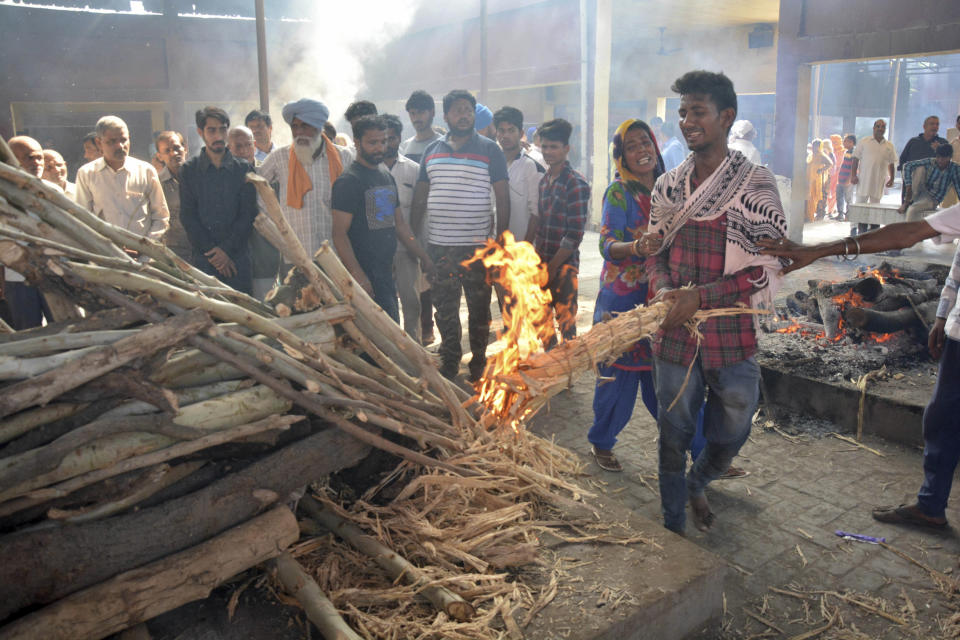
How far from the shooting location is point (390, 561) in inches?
107

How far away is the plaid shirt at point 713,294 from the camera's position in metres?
3.22

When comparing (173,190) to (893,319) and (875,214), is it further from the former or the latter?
(875,214)

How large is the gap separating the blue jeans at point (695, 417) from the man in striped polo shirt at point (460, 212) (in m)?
2.62

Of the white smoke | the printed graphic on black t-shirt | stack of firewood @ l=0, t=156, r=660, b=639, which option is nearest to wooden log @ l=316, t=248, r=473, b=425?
stack of firewood @ l=0, t=156, r=660, b=639

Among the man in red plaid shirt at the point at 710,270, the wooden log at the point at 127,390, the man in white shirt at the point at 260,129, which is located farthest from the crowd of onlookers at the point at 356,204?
the wooden log at the point at 127,390

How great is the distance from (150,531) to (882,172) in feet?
53.8

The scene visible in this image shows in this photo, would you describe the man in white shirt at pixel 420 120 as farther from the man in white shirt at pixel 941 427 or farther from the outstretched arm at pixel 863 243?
the man in white shirt at pixel 941 427

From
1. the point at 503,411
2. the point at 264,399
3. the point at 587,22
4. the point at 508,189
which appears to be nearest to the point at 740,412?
the point at 503,411

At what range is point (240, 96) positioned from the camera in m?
20.1

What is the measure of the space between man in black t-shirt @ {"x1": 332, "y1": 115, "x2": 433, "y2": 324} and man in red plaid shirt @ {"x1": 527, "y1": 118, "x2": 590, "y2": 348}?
1276mm

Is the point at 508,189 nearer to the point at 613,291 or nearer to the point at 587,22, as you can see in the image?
the point at 613,291

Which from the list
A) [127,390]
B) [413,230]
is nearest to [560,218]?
[413,230]

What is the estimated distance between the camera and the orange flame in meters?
3.46

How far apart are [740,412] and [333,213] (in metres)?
3.40
